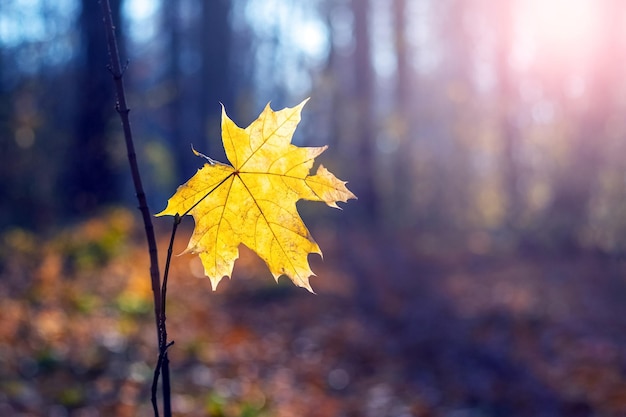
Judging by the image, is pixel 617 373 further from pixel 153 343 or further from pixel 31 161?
pixel 31 161

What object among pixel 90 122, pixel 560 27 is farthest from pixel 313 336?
pixel 560 27

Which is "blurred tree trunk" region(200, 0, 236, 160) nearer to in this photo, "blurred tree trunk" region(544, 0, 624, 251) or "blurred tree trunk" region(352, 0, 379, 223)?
"blurred tree trunk" region(352, 0, 379, 223)

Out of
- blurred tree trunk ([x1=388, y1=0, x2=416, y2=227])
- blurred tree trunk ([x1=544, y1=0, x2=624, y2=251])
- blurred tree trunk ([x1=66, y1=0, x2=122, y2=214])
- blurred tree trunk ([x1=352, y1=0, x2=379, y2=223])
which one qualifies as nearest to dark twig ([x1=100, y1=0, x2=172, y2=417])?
blurred tree trunk ([x1=66, y1=0, x2=122, y2=214])

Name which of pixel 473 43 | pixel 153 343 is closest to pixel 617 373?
pixel 153 343

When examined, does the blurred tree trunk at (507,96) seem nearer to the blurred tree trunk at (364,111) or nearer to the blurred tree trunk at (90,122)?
the blurred tree trunk at (364,111)

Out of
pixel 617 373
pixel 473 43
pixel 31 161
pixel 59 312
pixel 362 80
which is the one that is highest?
pixel 473 43

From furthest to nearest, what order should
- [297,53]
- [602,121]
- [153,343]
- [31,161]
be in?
[297,53], [602,121], [31,161], [153,343]
